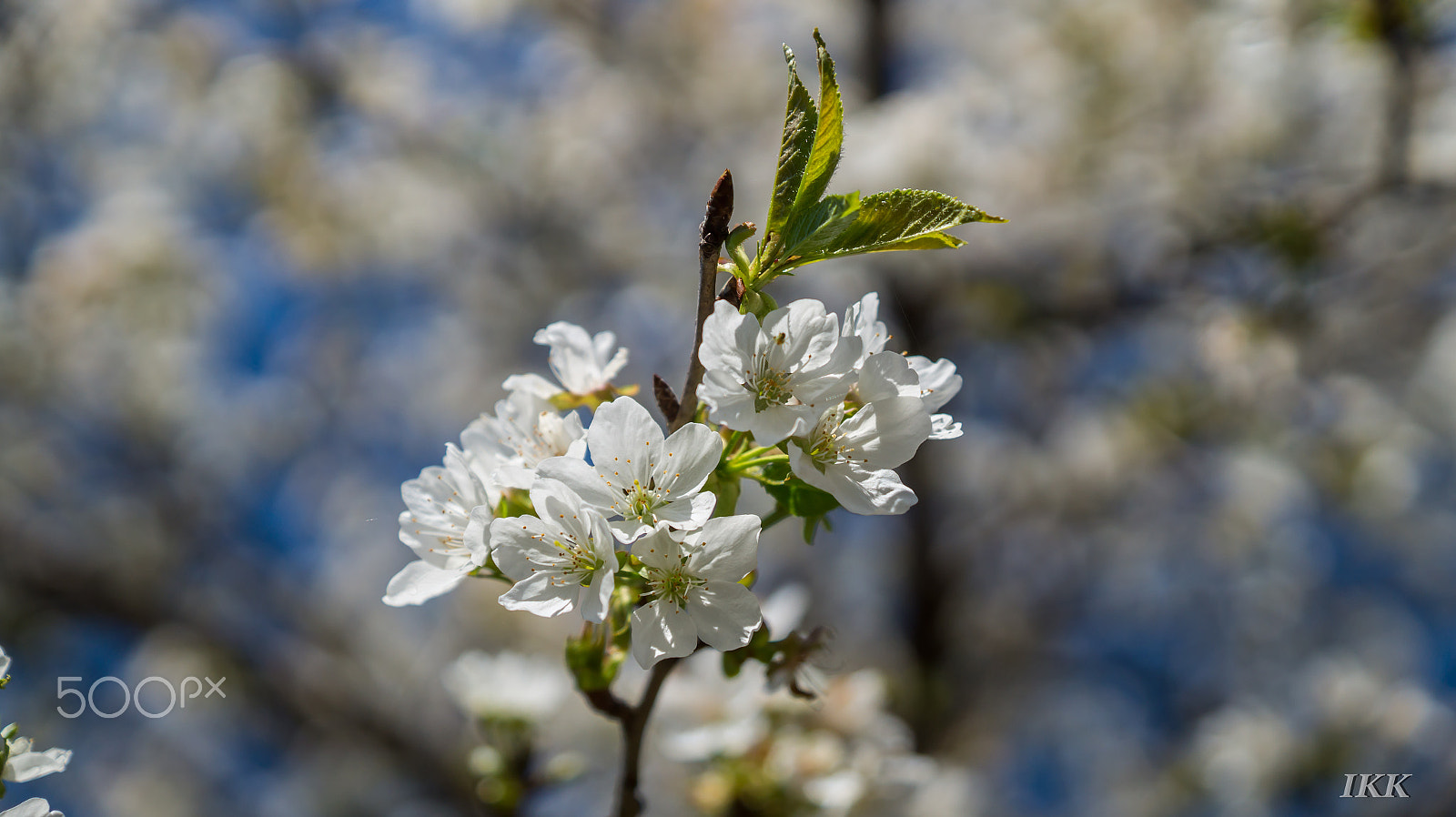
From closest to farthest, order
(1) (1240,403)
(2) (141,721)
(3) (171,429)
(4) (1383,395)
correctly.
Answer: (1) (1240,403) → (4) (1383,395) → (2) (141,721) → (3) (171,429)

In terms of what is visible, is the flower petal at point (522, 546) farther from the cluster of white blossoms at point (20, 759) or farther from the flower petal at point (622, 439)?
the cluster of white blossoms at point (20, 759)

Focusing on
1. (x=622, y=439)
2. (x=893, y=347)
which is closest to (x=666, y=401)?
(x=622, y=439)

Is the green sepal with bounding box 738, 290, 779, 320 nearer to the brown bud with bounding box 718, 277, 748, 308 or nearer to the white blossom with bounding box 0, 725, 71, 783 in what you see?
the brown bud with bounding box 718, 277, 748, 308

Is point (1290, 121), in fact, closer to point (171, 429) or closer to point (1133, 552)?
point (1133, 552)

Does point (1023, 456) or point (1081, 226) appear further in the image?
point (1023, 456)

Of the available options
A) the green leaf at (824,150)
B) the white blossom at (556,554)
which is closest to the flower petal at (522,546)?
the white blossom at (556,554)

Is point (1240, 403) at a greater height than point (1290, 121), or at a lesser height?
lesser

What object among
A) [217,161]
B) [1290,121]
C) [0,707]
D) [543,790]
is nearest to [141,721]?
[0,707]
